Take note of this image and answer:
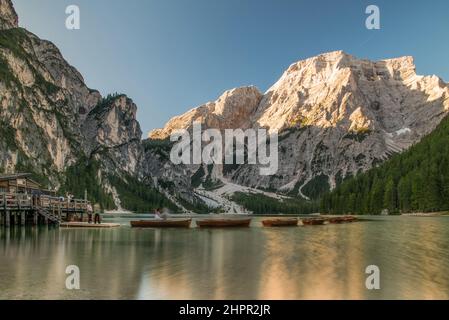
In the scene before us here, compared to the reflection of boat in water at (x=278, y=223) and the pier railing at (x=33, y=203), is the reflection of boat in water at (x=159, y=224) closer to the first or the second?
the pier railing at (x=33, y=203)

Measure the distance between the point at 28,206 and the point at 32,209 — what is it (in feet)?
4.32

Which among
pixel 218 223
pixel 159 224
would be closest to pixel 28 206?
pixel 159 224

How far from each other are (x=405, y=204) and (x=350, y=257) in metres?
155

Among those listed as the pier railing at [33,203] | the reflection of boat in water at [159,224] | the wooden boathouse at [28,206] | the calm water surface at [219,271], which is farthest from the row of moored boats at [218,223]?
the calm water surface at [219,271]

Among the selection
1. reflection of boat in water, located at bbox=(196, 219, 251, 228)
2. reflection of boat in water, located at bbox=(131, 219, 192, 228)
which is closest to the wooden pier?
reflection of boat in water, located at bbox=(131, 219, 192, 228)

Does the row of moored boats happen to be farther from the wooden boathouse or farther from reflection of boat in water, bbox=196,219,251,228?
the wooden boathouse

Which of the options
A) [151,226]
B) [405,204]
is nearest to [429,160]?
[405,204]

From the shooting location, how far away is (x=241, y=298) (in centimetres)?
2353

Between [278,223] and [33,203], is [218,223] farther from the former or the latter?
[33,203]

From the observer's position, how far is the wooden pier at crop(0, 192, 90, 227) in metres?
80.2

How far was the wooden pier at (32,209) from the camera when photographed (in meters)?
80.2

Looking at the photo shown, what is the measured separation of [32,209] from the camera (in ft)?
285

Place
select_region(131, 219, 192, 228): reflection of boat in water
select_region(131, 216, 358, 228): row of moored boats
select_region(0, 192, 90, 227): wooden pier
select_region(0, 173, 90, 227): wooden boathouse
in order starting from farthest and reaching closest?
select_region(131, 216, 358, 228): row of moored boats < select_region(131, 219, 192, 228): reflection of boat in water < select_region(0, 173, 90, 227): wooden boathouse < select_region(0, 192, 90, 227): wooden pier
